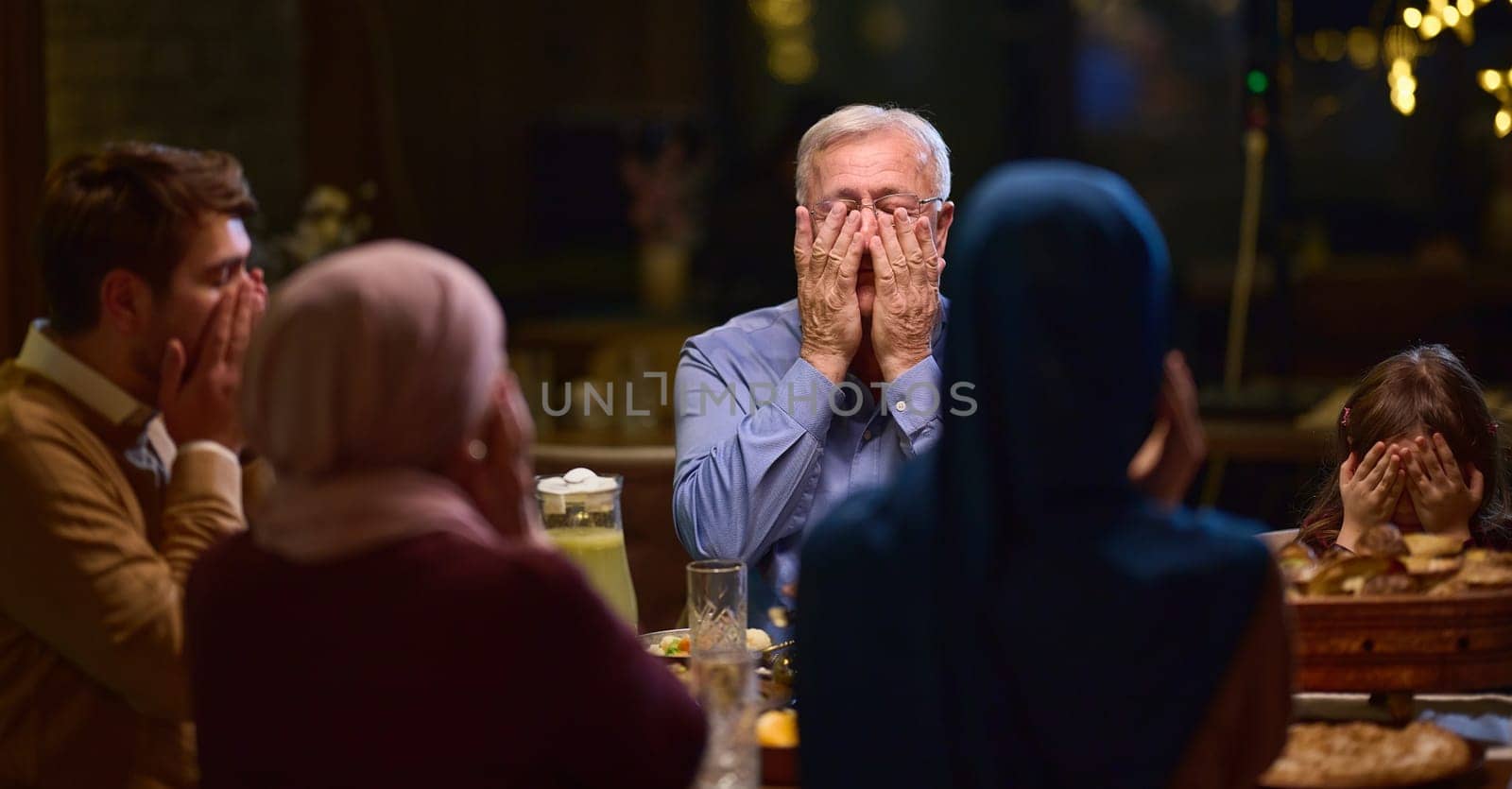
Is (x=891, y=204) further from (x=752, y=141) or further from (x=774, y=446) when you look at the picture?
(x=752, y=141)

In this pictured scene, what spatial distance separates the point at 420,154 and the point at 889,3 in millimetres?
2348

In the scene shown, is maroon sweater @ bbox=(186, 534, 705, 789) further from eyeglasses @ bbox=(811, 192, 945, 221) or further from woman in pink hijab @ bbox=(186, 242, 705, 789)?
eyeglasses @ bbox=(811, 192, 945, 221)

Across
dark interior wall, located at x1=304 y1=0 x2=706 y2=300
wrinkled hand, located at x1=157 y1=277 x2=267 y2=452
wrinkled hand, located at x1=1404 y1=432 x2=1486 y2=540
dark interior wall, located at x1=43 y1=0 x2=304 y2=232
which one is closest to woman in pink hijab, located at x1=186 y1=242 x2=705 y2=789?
wrinkled hand, located at x1=157 y1=277 x2=267 y2=452

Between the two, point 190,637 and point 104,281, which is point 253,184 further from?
point 190,637

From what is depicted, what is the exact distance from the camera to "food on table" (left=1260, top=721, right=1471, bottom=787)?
1525 millimetres

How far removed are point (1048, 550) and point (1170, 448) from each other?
→ 0.20m

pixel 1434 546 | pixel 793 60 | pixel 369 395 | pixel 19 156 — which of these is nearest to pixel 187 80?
pixel 19 156

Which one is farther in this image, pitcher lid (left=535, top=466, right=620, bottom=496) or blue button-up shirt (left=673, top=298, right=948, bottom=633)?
blue button-up shirt (left=673, top=298, right=948, bottom=633)

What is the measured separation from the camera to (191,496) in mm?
1825

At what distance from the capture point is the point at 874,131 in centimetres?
245

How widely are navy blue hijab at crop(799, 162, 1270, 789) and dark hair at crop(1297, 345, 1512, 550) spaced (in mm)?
936

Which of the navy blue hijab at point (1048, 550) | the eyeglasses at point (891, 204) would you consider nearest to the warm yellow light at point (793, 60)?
the eyeglasses at point (891, 204)

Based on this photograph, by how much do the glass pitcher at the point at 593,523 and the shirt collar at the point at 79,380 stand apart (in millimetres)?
477

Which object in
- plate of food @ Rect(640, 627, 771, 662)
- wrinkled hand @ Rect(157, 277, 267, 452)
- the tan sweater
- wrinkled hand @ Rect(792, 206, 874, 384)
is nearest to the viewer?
the tan sweater
